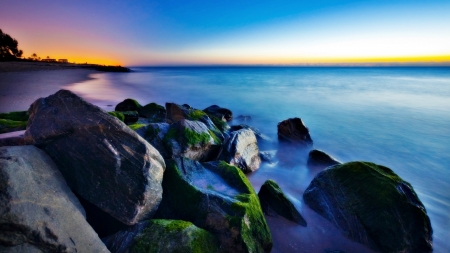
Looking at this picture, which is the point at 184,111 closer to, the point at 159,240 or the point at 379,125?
the point at 159,240

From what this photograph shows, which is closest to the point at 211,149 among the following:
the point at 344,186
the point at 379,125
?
the point at 344,186

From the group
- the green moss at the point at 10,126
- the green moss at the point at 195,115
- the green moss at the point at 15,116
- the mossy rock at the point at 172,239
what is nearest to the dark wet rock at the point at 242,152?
the green moss at the point at 195,115

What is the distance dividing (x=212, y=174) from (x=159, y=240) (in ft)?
7.24

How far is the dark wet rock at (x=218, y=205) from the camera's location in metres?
3.91

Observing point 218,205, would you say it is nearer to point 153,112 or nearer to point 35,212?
point 35,212

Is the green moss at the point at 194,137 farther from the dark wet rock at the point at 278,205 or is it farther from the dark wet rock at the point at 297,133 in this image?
the dark wet rock at the point at 297,133

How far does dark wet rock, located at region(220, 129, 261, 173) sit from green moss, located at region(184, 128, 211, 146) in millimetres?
708

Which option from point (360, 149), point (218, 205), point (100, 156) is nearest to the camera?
point (100, 156)

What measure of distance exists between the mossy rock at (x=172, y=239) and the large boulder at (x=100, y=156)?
472 mm

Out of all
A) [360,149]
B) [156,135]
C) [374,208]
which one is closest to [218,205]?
[156,135]

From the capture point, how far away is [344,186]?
18.4 ft

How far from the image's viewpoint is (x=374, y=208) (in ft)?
16.3

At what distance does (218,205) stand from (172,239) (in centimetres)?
106

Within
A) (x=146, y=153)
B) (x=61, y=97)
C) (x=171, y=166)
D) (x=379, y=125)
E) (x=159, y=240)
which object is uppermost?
(x=61, y=97)
